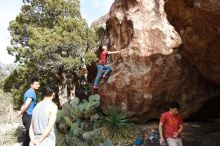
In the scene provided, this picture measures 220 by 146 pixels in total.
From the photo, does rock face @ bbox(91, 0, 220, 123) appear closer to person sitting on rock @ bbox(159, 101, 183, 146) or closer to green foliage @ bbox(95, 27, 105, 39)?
green foliage @ bbox(95, 27, 105, 39)

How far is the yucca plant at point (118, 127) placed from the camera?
49.6 ft

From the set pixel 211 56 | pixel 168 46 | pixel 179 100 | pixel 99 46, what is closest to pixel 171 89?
pixel 179 100

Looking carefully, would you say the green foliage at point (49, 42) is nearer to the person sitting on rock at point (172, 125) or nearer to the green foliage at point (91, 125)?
the green foliage at point (91, 125)

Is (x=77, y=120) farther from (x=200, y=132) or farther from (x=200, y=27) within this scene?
(x=200, y=27)

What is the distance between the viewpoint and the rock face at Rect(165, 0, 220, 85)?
9312mm

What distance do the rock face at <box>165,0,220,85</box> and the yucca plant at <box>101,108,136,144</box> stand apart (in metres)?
3.89

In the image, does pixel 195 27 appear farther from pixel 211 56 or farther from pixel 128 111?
pixel 128 111

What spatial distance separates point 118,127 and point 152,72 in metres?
2.56

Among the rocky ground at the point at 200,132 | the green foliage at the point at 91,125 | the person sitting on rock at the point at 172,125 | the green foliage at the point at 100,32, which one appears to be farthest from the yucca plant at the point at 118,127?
the person sitting on rock at the point at 172,125

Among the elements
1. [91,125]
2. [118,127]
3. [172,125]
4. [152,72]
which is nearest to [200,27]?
[172,125]

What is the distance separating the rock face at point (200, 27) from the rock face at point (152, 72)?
1834mm

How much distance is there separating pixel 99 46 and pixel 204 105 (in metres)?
5.66

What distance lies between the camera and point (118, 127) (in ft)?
50.6

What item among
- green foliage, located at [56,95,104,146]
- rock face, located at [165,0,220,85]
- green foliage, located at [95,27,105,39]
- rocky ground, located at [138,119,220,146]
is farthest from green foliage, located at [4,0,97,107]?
rock face, located at [165,0,220,85]
